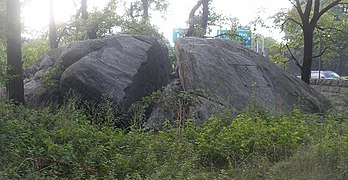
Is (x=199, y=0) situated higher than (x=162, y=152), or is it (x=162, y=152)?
(x=199, y=0)

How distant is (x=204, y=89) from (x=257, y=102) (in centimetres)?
144

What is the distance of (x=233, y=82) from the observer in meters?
13.5

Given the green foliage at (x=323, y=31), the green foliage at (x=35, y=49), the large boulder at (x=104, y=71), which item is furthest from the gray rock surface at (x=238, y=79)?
the green foliage at (x=35, y=49)

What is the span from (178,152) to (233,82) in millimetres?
5989

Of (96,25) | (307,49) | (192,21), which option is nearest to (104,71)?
(96,25)

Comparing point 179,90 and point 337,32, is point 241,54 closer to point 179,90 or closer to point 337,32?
point 179,90

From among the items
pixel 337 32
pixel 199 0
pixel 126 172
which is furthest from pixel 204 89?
pixel 199 0

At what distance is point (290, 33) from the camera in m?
22.5

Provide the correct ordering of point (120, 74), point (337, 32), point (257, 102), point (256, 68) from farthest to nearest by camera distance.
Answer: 1. point (337, 32)
2. point (256, 68)
3. point (120, 74)
4. point (257, 102)

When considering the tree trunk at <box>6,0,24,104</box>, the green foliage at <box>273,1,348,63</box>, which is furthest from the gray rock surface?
the green foliage at <box>273,1,348,63</box>

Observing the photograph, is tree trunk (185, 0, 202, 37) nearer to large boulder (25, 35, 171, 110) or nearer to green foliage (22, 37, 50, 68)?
green foliage (22, 37, 50, 68)

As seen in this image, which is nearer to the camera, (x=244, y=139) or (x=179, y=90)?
(x=244, y=139)

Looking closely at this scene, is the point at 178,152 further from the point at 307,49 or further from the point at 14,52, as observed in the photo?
the point at 307,49

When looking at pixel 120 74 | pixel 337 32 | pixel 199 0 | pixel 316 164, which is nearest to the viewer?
pixel 316 164
